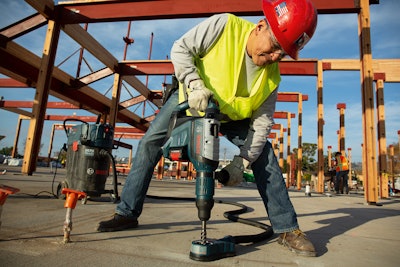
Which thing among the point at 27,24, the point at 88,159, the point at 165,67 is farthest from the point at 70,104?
the point at 88,159

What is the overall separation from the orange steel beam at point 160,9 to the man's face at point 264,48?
3.95m

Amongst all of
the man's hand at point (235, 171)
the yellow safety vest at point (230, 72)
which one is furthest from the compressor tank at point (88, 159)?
the man's hand at point (235, 171)

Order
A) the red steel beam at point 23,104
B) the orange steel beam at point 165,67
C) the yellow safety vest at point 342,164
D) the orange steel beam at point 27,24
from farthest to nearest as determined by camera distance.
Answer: the red steel beam at point 23,104
the yellow safety vest at point 342,164
the orange steel beam at point 165,67
the orange steel beam at point 27,24

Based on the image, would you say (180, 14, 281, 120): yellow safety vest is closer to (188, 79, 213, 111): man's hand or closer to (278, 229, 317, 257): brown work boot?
(188, 79, 213, 111): man's hand

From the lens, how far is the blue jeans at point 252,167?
1.64 metres

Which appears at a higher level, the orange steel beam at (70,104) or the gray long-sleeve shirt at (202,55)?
the orange steel beam at (70,104)

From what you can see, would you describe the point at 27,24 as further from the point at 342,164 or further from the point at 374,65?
the point at 342,164

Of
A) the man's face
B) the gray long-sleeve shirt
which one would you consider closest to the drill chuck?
the gray long-sleeve shirt

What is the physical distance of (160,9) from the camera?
551cm

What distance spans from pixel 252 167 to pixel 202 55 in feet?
2.73

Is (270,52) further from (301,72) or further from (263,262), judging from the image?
(301,72)

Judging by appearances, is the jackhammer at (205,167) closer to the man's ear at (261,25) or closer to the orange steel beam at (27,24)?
the man's ear at (261,25)

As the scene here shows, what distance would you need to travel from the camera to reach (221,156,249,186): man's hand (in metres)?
1.51

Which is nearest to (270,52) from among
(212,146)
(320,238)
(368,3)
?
(212,146)
